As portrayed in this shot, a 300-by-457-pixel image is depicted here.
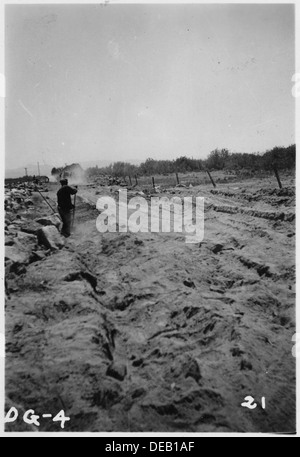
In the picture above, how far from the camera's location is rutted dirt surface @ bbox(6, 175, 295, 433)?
8.71 ft

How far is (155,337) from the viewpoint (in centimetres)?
330

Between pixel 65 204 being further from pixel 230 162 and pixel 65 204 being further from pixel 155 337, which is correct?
pixel 230 162

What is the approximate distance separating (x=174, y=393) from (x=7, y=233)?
12.6 feet

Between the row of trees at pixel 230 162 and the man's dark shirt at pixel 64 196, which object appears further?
the row of trees at pixel 230 162

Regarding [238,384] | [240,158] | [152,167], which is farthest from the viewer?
[152,167]

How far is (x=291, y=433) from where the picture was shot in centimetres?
288

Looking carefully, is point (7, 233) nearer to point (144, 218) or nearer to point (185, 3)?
point (144, 218)

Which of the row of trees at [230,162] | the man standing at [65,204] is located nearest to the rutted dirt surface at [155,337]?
the man standing at [65,204]

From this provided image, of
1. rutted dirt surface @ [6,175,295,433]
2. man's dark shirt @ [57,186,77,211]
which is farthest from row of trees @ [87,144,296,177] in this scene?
rutted dirt surface @ [6,175,295,433]

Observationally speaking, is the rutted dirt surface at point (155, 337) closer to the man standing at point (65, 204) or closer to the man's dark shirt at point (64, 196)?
the man standing at point (65, 204)

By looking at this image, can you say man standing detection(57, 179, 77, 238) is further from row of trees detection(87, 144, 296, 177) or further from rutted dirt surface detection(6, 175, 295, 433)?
row of trees detection(87, 144, 296, 177)

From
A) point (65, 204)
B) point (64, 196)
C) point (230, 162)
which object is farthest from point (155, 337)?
point (230, 162)

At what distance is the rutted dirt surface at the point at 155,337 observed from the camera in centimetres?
265
